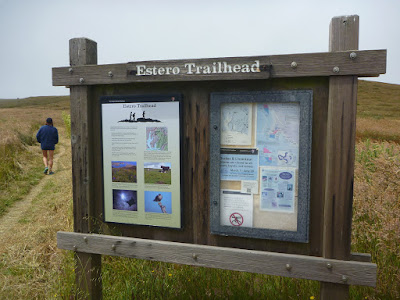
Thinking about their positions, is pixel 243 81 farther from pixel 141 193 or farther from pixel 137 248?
pixel 137 248

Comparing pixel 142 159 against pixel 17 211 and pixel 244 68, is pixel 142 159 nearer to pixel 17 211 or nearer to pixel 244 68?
pixel 244 68

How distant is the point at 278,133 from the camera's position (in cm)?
271

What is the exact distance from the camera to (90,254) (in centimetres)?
330

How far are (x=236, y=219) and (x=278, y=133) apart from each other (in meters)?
0.76

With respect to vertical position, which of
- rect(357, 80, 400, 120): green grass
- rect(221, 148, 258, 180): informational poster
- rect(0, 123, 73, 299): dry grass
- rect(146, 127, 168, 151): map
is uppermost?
rect(357, 80, 400, 120): green grass

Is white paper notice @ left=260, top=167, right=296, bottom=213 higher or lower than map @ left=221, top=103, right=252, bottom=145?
lower

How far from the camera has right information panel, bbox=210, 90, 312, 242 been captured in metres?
2.67

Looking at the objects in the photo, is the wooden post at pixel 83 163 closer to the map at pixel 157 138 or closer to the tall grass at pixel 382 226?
the map at pixel 157 138

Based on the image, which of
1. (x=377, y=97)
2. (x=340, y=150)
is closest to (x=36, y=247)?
(x=340, y=150)

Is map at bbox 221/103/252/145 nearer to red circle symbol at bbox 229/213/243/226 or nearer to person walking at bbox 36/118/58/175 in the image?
red circle symbol at bbox 229/213/243/226

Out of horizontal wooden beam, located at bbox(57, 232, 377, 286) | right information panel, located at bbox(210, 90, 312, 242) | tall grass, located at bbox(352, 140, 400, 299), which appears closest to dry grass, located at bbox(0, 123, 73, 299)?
horizontal wooden beam, located at bbox(57, 232, 377, 286)

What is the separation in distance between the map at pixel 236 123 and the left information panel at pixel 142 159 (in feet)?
1.25

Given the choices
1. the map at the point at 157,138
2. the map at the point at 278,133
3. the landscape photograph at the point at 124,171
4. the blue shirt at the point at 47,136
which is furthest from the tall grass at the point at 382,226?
the blue shirt at the point at 47,136

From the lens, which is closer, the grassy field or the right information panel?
the right information panel
